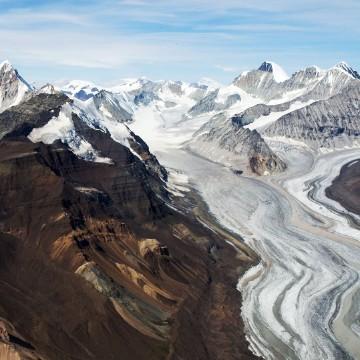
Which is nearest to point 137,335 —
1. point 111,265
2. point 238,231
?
point 111,265

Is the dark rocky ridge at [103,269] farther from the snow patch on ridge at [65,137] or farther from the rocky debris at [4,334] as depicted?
the snow patch on ridge at [65,137]

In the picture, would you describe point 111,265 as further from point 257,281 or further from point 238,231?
point 238,231

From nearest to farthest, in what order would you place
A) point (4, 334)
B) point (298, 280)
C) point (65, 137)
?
1. point (4, 334)
2. point (298, 280)
3. point (65, 137)

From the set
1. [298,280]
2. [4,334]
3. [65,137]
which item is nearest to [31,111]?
[65,137]

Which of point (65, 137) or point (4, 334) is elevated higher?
point (4, 334)

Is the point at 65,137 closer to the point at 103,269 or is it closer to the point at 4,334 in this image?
the point at 103,269

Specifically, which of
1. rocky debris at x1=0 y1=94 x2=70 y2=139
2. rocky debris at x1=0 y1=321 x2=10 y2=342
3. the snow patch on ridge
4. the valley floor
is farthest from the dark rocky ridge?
rocky debris at x1=0 y1=94 x2=70 y2=139

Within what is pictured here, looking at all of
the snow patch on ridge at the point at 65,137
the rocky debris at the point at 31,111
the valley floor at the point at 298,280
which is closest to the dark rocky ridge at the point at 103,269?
the valley floor at the point at 298,280

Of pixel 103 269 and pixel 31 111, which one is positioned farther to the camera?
pixel 31 111

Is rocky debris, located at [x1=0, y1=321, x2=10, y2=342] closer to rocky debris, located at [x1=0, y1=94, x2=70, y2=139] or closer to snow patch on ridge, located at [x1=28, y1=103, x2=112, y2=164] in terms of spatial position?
snow patch on ridge, located at [x1=28, y1=103, x2=112, y2=164]
